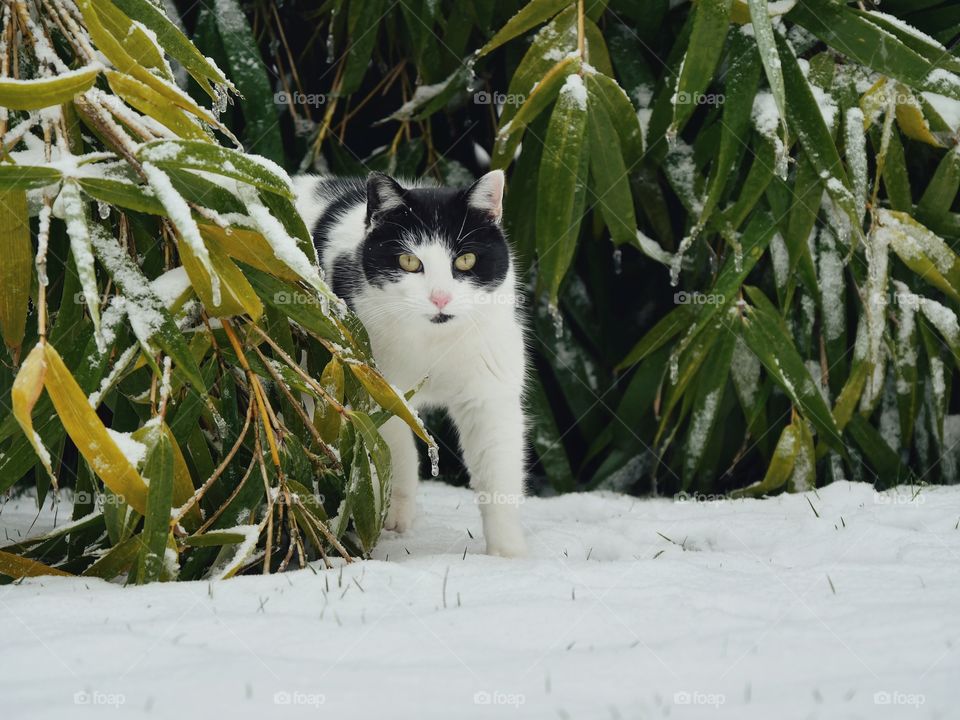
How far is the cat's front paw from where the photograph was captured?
6.84 ft

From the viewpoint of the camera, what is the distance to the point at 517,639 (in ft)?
3.88

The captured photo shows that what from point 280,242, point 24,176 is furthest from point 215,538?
point 24,176

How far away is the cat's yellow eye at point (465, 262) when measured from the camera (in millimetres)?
1952

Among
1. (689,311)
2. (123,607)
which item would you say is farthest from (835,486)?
(123,607)

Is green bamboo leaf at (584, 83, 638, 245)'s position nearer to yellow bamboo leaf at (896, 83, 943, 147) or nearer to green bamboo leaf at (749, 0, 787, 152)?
green bamboo leaf at (749, 0, 787, 152)

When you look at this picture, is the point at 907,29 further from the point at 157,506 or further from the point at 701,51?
the point at 157,506

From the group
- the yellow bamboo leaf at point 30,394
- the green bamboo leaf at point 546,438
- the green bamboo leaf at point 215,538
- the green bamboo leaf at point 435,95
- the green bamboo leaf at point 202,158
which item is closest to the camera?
the yellow bamboo leaf at point 30,394

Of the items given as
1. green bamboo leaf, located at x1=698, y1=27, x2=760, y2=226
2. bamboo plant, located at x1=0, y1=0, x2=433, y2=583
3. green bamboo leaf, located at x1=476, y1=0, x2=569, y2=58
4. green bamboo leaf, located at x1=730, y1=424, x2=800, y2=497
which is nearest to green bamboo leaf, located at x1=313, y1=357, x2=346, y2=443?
bamboo plant, located at x1=0, y1=0, x2=433, y2=583

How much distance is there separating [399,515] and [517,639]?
36.9 inches

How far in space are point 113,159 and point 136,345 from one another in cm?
30

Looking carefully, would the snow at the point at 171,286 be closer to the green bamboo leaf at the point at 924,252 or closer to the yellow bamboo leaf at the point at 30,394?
the yellow bamboo leaf at the point at 30,394

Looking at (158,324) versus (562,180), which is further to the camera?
(562,180)

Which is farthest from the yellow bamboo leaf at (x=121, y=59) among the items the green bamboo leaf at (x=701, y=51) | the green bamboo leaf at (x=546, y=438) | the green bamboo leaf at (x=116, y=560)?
the green bamboo leaf at (x=546, y=438)

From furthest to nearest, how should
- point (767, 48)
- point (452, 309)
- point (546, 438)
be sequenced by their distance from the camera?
point (546, 438) < point (452, 309) < point (767, 48)
